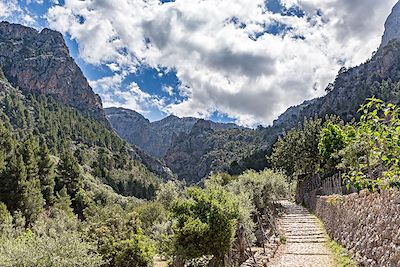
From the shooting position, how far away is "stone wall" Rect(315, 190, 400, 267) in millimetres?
9969

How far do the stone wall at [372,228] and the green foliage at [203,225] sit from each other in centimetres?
593

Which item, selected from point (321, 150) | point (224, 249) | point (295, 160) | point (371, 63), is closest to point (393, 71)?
point (371, 63)

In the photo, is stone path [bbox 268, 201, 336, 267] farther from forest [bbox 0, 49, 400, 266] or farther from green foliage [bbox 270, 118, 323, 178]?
green foliage [bbox 270, 118, 323, 178]

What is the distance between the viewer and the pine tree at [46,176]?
7939cm

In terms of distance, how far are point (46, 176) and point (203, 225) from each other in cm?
7153

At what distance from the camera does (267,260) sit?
17.3 meters

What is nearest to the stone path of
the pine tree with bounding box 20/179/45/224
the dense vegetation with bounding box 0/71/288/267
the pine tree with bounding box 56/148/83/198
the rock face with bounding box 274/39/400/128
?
the dense vegetation with bounding box 0/71/288/267

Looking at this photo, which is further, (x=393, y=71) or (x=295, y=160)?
(x=393, y=71)

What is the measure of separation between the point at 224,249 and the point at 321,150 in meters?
22.3

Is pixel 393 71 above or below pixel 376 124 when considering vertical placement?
above

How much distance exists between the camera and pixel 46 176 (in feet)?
269

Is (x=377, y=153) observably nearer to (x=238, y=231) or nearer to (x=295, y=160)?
(x=238, y=231)

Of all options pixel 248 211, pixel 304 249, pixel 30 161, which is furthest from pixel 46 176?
pixel 304 249

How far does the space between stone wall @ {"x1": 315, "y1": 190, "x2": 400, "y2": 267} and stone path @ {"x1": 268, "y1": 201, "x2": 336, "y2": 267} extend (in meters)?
1.20
